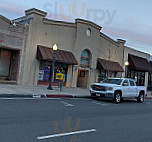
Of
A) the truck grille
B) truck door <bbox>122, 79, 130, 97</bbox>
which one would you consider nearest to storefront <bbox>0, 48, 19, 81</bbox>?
the truck grille

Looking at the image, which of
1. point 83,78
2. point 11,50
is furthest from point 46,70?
point 83,78

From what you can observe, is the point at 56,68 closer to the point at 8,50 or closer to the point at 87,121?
the point at 8,50

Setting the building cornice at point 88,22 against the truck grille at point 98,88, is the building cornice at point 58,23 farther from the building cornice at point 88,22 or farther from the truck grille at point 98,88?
the truck grille at point 98,88

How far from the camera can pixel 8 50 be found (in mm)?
18812

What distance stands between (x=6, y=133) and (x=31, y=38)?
561 inches

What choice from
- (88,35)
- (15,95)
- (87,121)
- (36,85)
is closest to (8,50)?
(36,85)

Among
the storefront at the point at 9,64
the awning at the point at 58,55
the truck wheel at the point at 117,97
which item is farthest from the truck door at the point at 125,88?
the storefront at the point at 9,64

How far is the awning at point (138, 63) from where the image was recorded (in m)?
29.9

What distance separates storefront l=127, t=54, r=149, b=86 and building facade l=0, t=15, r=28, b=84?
16.8m

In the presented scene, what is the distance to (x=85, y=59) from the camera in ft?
78.6

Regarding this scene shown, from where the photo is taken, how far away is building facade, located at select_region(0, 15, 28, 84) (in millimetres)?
17344

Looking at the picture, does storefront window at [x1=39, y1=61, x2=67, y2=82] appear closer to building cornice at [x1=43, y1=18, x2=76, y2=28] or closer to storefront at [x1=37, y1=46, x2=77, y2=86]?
storefront at [x1=37, y1=46, x2=77, y2=86]

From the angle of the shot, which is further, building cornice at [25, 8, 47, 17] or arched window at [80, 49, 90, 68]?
arched window at [80, 49, 90, 68]

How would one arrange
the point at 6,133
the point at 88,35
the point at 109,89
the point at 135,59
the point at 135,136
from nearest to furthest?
the point at 6,133 < the point at 135,136 < the point at 109,89 < the point at 88,35 < the point at 135,59
